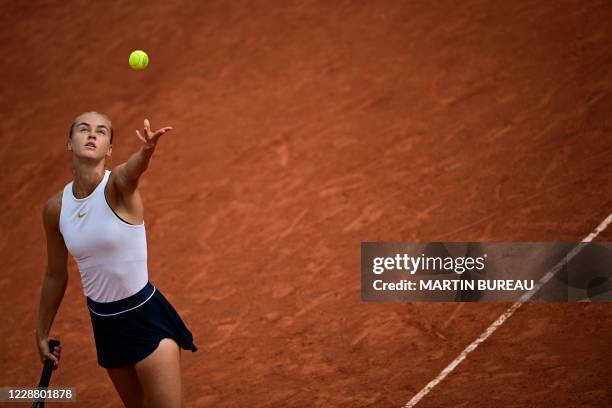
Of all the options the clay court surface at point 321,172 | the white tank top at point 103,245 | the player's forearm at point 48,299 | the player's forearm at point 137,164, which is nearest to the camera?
the player's forearm at point 137,164

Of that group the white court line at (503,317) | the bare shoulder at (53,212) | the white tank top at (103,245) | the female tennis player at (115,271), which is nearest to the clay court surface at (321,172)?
the white court line at (503,317)

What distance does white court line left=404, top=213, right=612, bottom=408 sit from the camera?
260 inches

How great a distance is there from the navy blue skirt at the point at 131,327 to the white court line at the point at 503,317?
9.43ft

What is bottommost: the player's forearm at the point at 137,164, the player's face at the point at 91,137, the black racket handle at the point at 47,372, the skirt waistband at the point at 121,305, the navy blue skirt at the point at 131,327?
the black racket handle at the point at 47,372

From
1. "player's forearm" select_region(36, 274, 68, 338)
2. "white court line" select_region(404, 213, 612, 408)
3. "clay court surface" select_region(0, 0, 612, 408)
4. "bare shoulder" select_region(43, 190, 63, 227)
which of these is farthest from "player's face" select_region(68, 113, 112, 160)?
"white court line" select_region(404, 213, 612, 408)

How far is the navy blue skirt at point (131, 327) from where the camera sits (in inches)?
159

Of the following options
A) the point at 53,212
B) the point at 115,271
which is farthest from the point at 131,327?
the point at 53,212

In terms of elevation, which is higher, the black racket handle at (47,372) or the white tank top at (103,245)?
the white tank top at (103,245)

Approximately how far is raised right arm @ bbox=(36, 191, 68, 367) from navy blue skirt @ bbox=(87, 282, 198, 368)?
0.77 feet

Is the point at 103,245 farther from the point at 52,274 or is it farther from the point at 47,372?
the point at 47,372

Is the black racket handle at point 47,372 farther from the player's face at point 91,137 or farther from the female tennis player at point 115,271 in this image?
the player's face at point 91,137

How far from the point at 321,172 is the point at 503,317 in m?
2.98

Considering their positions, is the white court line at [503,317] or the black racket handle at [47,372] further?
the white court line at [503,317]

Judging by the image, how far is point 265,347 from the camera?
24.1 feet
